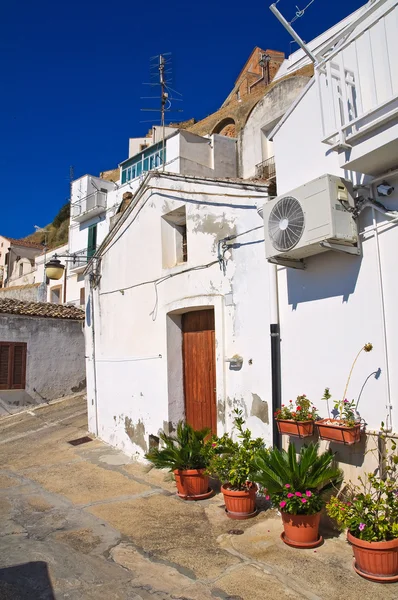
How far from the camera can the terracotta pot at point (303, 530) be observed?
4.35 m

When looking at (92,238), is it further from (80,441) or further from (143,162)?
(80,441)

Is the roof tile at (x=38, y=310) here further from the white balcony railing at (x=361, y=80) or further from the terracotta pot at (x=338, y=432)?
the white balcony railing at (x=361, y=80)

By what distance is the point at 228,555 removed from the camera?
4438 mm

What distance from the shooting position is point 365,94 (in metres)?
4.45

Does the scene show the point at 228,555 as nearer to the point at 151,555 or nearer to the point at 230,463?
the point at 151,555

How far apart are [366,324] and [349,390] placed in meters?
0.75

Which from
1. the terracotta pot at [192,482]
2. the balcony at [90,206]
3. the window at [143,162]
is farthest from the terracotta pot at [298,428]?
the balcony at [90,206]

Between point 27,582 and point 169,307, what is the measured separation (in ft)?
15.4

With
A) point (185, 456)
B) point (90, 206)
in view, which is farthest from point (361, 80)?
point (90, 206)

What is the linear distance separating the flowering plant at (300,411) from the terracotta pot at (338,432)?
264 millimetres

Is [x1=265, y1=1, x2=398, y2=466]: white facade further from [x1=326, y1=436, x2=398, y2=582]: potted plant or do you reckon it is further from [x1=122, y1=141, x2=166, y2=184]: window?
[x1=122, y1=141, x2=166, y2=184]: window

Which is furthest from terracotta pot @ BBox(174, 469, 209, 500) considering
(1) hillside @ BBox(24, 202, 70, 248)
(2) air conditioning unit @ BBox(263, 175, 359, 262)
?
(1) hillside @ BBox(24, 202, 70, 248)

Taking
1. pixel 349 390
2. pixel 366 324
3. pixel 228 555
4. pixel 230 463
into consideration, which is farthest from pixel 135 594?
pixel 366 324

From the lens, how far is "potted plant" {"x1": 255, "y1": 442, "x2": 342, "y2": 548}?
4293mm
